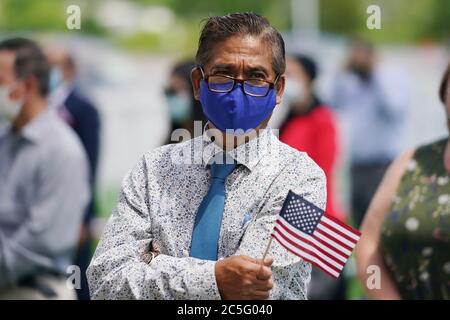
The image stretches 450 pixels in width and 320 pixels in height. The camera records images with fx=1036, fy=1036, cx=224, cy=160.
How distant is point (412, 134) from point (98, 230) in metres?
2.68

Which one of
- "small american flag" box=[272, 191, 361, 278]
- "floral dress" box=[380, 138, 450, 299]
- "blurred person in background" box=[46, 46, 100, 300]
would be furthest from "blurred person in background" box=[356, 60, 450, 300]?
"blurred person in background" box=[46, 46, 100, 300]

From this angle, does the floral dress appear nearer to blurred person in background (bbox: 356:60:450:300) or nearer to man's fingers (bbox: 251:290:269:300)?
blurred person in background (bbox: 356:60:450:300)

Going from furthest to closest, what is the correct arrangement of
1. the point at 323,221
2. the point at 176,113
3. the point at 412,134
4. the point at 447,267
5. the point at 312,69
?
the point at 412,134, the point at 312,69, the point at 176,113, the point at 447,267, the point at 323,221

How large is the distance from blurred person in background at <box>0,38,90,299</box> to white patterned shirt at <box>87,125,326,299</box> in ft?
9.87

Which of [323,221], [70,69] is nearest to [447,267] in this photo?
[323,221]

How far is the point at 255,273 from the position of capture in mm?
2516

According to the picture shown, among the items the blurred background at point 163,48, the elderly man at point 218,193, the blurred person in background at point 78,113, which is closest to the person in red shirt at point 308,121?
the blurred background at point 163,48

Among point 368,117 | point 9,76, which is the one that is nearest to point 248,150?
point 9,76

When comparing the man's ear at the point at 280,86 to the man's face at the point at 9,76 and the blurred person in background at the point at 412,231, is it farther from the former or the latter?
the man's face at the point at 9,76

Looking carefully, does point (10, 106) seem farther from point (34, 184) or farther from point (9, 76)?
point (34, 184)

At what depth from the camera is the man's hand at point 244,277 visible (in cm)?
252

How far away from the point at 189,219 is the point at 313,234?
1.07ft

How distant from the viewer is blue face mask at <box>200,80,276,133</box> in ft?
9.07
